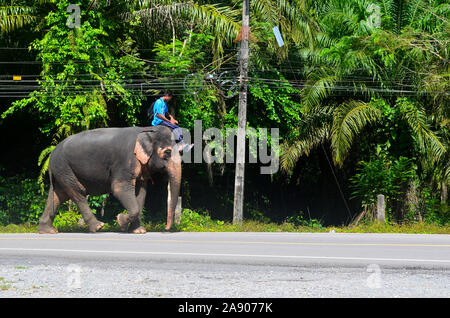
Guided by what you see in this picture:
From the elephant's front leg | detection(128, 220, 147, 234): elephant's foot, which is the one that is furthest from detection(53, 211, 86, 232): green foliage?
the elephant's front leg

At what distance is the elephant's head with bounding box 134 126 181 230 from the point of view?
51.1ft

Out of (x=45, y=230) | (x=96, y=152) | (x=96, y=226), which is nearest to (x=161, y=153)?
(x=96, y=152)

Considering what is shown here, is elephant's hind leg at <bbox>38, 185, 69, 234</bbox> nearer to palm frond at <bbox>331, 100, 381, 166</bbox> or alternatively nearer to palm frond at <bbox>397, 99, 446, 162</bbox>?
palm frond at <bbox>331, 100, 381, 166</bbox>

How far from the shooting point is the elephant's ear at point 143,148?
1554 centimetres

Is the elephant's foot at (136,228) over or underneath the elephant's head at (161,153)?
underneath

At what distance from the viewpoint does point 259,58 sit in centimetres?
2233

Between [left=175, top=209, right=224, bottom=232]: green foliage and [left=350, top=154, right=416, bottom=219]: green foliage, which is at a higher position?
[left=350, top=154, right=416, bottom=219]: green foliage

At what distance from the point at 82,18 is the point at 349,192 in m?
11.1

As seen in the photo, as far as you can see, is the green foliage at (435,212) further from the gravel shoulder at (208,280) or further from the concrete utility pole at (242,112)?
the gravel shoulder at (208,280)

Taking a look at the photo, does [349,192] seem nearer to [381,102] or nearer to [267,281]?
[381,102]

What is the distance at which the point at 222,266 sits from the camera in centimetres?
1090

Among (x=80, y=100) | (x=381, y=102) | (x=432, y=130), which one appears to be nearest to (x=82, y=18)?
(x=80, y=100)

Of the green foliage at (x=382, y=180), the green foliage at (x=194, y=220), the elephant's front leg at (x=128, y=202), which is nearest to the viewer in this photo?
the elephant's front leg at (x=128, y=202)

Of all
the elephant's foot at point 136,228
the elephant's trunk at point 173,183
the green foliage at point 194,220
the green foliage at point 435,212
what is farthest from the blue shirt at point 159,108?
the green foliage at point 435,212
